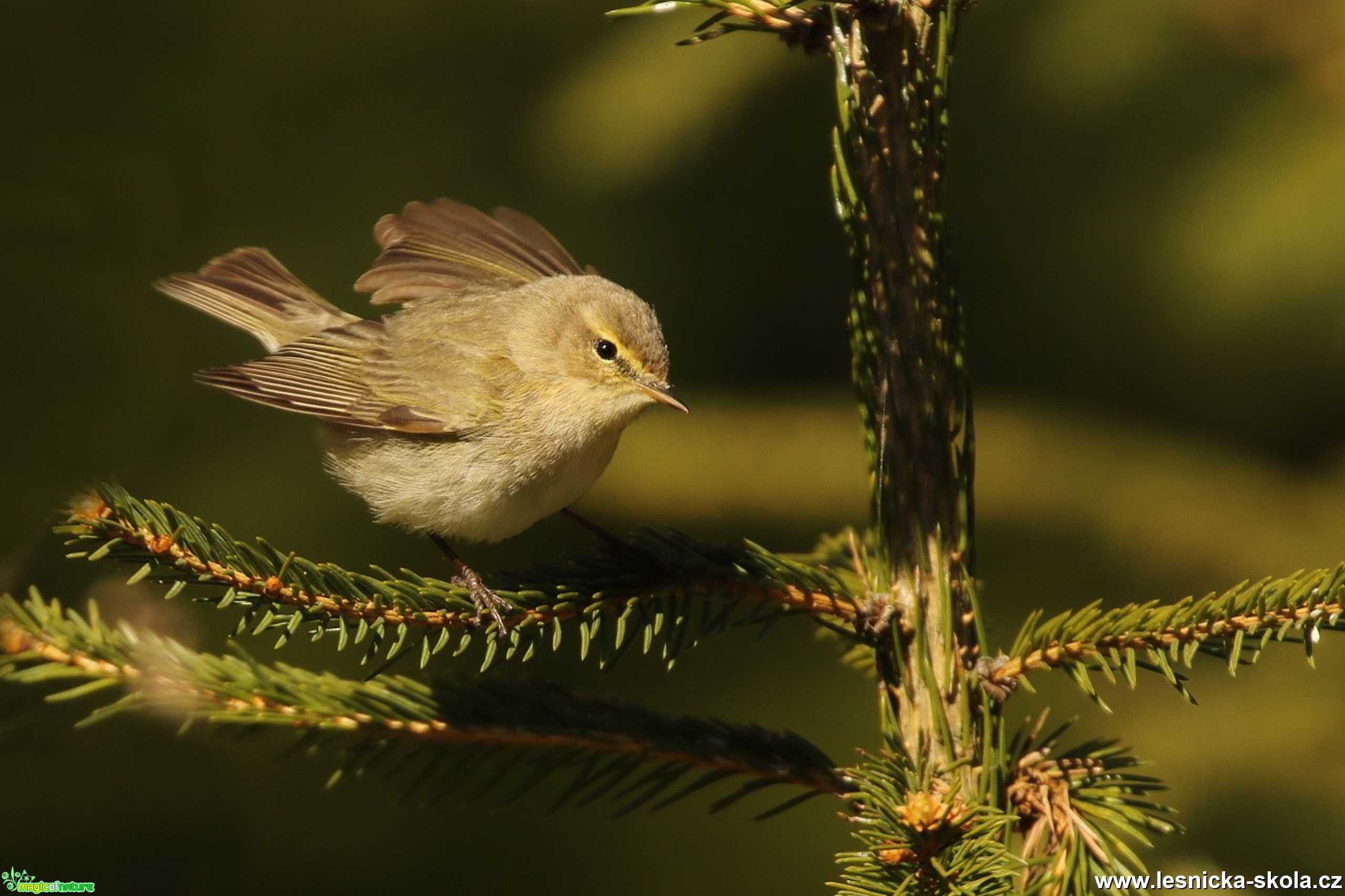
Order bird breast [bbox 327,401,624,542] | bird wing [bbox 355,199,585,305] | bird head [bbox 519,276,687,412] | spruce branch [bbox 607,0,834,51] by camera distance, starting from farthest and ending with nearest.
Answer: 1. bird wing [bbox 355,199,585,305]
2. bird head [bbox 519,276,687,412]
3. bird breast [bbox 327,401,624,542]
4. spruce branch [bbox 607,0,834,51]

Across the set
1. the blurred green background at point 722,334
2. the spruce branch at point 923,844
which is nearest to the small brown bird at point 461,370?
the blurred green background at point 722,334

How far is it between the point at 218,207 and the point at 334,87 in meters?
0.57

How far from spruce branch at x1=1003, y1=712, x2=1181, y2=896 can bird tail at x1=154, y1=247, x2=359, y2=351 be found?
7.09 feet

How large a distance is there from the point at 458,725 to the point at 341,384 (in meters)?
1.43

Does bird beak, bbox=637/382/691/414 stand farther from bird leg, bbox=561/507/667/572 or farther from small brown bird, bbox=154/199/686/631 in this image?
bird leg, bbox=561/507/667/572

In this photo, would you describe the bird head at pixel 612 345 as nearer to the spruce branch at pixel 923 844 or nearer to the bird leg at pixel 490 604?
the bird leg at pixel 490 604

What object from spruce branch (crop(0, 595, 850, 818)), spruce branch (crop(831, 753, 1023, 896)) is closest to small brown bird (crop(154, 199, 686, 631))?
spruce branch (crop(0, 595, 850, 818))

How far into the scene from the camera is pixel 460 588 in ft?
6.25

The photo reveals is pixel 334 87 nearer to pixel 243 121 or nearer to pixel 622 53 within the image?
pixel 243 121

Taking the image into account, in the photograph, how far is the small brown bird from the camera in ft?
8.66

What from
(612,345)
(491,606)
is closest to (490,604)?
(491,606)

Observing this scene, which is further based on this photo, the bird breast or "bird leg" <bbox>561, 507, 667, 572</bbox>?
the bird breast

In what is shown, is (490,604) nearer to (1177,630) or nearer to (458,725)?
(458,725)

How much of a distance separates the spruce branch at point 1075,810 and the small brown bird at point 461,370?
44.8 inches
